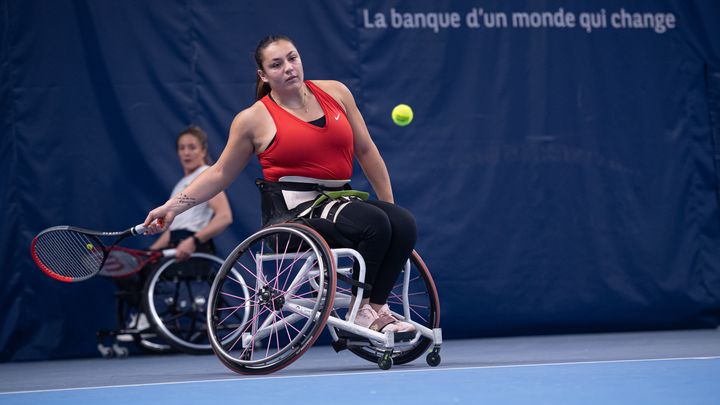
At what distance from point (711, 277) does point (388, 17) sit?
7.61 feet

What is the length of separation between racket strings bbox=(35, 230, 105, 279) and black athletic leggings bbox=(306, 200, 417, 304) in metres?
0.99

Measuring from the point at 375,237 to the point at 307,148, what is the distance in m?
0.43

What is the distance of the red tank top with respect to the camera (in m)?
3.73

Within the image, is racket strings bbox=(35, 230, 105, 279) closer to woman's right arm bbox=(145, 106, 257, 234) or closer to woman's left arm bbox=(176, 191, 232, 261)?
woman's right arm bbox=(145, 106, 257, 234)

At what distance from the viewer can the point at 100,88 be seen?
5.38m

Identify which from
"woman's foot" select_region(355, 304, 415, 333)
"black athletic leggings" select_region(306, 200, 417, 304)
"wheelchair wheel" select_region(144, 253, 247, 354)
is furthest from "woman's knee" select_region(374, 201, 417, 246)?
"wheelchair wheel" select_region(144, 253, 247, 354)

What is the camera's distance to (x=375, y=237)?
3.55 m

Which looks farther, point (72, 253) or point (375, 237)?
point (72, 253)

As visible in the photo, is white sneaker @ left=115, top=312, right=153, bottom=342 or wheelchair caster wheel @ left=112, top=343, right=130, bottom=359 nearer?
white sneaker @ left=115, top=312, right=153, bottom=342

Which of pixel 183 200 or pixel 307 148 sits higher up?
pixel 307 148

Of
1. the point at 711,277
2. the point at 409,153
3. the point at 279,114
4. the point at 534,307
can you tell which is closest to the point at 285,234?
the point at 279,114

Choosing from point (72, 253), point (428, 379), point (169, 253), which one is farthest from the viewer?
point (169, 253)

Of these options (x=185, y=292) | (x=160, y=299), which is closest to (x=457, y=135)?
(x=185, y=292)

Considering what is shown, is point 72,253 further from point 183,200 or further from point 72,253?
point 183,200
